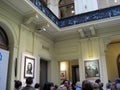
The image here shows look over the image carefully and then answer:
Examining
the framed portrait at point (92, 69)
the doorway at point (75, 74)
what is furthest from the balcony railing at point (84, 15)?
the doorway at point (75, 74)

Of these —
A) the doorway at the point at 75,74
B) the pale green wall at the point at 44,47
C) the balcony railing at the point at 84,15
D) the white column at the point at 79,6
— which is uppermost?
the white column at the point at 79,6

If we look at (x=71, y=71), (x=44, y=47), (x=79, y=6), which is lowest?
(x=71, y=71)

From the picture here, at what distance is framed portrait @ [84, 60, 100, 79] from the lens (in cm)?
859

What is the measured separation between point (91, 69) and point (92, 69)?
0.06 m

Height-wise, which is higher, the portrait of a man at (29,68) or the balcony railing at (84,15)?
the balcony railing at (84,15)

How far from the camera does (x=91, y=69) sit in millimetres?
8750

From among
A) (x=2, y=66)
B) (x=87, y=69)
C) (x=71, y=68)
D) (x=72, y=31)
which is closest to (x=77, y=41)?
(x=72, y=31)

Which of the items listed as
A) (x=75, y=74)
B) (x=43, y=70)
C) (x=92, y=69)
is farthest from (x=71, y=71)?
(x=92, y=69)

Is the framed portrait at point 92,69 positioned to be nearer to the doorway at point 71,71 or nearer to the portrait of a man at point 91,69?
the portrait of a man at point 91,69

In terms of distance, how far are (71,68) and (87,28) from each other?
164 inches

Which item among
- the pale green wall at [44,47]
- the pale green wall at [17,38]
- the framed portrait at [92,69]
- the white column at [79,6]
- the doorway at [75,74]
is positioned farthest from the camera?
the doorway at [75,74]

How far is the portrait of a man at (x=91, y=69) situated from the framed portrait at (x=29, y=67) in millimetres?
2949

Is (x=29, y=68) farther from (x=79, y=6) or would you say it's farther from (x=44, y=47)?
(x=79, y=6)

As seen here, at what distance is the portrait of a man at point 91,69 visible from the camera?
8617 mm
